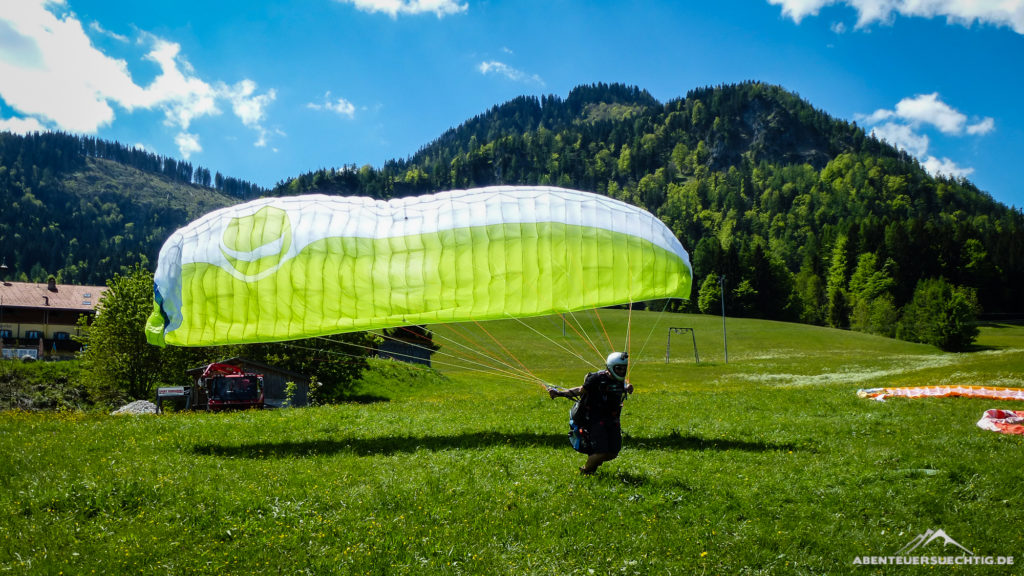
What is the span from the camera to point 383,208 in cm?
1462

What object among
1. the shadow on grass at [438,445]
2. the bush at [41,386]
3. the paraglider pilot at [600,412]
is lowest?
the bush at [41,386]

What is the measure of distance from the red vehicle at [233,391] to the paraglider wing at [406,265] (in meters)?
11.7

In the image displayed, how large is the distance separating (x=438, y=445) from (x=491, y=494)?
4.06 meters

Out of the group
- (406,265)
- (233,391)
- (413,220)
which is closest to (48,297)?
(233,391)

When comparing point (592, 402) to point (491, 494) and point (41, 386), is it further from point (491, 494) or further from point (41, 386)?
point (41, 386)

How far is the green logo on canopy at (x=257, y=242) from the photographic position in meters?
14.1

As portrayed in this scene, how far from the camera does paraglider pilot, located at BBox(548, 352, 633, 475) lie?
10000 millimetres

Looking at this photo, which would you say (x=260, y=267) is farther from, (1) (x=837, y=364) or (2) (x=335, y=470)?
(1) (x=837, y=364)

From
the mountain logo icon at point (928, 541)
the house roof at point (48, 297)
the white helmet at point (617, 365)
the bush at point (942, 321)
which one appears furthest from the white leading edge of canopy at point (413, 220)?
the bush at point (942, 321)

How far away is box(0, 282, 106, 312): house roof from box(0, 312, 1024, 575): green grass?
240ft

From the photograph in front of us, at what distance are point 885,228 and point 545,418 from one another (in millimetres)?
124347

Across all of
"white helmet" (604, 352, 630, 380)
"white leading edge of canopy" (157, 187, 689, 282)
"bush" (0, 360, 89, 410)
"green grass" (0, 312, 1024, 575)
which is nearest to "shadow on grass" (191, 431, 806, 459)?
"green grass" (0, 312, 1024, 575)

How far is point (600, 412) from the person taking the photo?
1029cm

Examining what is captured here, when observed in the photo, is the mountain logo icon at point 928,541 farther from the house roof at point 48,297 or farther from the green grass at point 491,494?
the house roof at point 48,297
